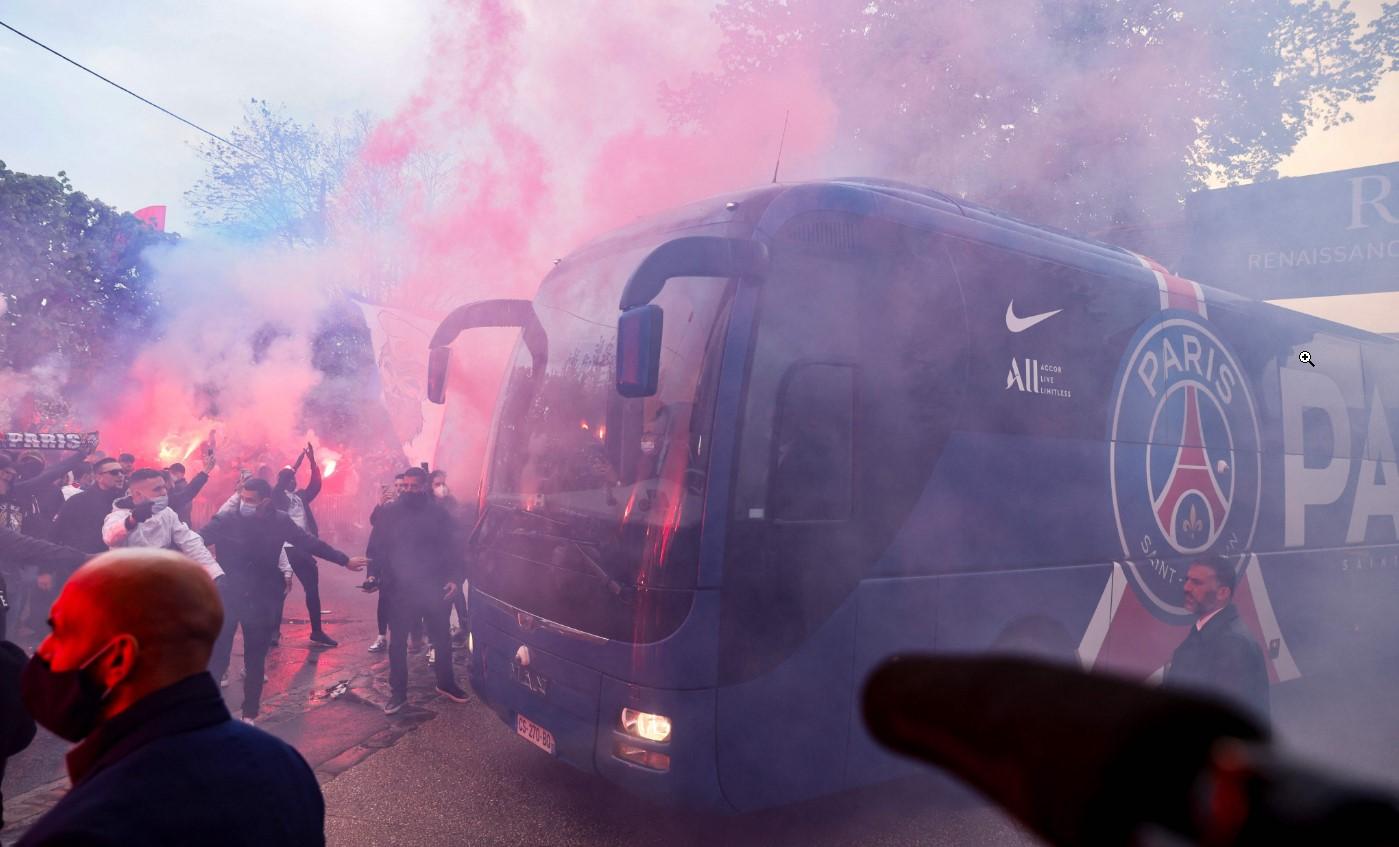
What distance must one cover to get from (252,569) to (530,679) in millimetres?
3097

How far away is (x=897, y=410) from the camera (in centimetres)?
489

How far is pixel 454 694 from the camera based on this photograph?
751cm

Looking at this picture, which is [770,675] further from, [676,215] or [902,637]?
[676,215]

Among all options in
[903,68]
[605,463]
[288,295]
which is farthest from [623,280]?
[288,295]

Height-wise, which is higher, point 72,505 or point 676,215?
point 676,215

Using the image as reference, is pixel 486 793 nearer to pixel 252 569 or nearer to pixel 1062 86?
pixel 252 569

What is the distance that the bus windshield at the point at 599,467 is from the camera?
4367 millimetres

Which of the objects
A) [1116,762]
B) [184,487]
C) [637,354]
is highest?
[637,354]

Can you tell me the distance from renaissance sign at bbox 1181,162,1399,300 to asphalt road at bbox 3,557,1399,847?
10.5 metres

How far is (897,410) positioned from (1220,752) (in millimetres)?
4473

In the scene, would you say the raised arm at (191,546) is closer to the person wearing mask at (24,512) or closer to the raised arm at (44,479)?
the person wearing mask at (24,512)

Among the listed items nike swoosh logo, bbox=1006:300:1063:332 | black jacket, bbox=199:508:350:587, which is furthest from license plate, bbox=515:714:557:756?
nike swoosh logo, bbox=1006:300:1063:332

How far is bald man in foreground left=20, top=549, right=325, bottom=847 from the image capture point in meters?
1.71

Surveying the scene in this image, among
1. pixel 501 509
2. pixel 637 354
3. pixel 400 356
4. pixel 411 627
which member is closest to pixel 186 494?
pixel 411 627
